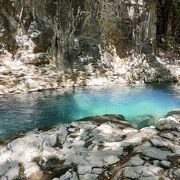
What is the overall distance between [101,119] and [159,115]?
11.0 feet

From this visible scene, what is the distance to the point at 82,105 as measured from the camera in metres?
12.9

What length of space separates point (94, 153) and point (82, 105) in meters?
5.59

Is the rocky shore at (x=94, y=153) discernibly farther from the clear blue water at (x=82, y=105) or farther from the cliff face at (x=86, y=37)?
the cliff face at (x=86, y=37)

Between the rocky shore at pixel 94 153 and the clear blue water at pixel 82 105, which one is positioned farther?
the clear blue water at pixel 82 105

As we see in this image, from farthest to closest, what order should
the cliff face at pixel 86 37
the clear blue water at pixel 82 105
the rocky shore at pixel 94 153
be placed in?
the cliff face at pixel 86 37 < the clear blue water at pixel 82 105 < the rocky shore at pixel 94 153

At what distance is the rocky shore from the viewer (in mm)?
6562

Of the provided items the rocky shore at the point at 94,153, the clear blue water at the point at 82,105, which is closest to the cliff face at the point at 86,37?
the clear blue water at the point at 82,105

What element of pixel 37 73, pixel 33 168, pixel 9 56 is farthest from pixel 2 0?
pixel 33 168

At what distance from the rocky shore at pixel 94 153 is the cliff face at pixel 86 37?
295 inches

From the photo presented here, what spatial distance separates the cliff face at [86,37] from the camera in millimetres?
15281

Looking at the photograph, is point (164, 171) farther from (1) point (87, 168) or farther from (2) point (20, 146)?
(2) point (20, 146)

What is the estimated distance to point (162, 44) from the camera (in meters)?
21.5

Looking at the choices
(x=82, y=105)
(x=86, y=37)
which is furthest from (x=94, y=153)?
(x=86, y=37)

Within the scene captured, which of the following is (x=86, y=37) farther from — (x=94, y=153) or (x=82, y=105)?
(x=94, y=153)
